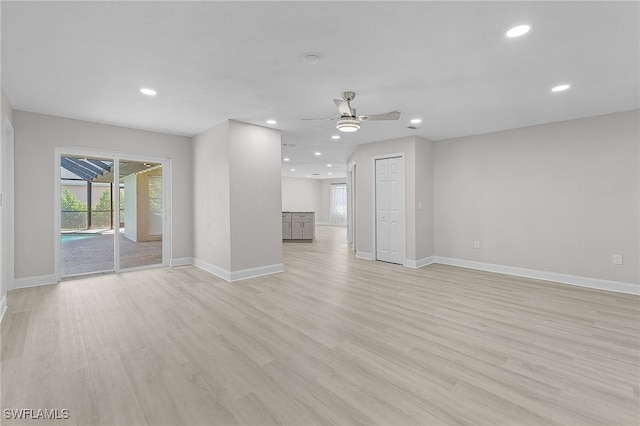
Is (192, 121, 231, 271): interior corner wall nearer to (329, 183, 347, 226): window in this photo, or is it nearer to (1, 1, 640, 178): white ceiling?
(1, 1, 640, 178): white ceiling

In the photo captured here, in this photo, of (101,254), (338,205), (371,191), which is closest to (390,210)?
(371,191)

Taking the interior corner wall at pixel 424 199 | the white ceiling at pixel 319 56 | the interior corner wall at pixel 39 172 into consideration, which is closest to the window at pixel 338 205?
the interior corner wall at pixel 424 199

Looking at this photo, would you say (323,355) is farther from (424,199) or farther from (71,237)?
(71,237)

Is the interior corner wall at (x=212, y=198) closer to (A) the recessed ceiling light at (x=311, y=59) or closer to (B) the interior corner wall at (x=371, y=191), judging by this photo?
(A) the recessed ceiling light at (x=311, y=59)

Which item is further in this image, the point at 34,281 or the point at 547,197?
the point at 547,197

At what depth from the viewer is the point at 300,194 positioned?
48.8ft

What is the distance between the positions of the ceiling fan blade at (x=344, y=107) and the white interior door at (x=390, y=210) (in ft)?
9.09

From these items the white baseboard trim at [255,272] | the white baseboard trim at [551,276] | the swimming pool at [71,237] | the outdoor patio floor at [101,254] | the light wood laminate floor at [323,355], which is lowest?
the light wood laminate floor at [323,355]

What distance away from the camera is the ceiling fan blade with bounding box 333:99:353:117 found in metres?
3.18

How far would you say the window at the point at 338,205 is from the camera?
→ 1469 cm

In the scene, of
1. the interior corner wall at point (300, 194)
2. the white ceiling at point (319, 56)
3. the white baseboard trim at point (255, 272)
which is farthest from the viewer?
the interior corner wall at point (300, 194)

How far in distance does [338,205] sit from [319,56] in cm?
1232

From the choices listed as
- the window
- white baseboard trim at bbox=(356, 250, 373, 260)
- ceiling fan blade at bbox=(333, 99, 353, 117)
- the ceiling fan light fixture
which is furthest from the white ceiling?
the window

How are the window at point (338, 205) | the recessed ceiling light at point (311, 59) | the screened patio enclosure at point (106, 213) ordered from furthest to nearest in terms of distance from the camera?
the window at point (338, 205) < the screened patio enclosure at point (106, 213) < the recessed ceiling light at point (311, 59)
